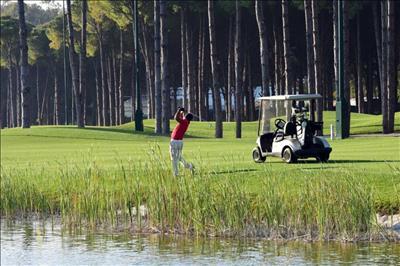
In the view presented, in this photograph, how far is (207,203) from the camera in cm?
2041

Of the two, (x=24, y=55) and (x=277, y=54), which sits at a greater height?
(x=277, y=54)

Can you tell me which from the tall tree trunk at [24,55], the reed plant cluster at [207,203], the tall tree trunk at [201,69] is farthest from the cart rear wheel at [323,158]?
the tall tree trunk at [201,69]

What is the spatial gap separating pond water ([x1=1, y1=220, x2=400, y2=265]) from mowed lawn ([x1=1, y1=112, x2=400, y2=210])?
2.33m

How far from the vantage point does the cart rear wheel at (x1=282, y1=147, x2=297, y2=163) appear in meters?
27.5

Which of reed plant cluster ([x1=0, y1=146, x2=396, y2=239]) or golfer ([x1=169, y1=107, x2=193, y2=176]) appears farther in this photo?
golfer ([x1=169, y1=107, x2=193, y2=176])

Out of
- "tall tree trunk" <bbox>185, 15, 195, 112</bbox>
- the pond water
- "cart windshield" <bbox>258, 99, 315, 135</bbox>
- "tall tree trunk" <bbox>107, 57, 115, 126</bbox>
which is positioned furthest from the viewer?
"tall tree trunk" <bbox>107, 57, 115, 126</bbox>

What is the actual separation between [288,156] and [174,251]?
8955 mm

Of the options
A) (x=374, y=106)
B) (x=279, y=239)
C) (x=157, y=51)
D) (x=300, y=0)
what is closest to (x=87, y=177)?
(x=279, y=239)

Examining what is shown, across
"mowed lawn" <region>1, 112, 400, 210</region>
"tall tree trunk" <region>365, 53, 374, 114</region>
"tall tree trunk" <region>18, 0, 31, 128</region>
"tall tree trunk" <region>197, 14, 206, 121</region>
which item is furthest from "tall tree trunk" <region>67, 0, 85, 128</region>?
"tall tree trunk" <region>365, 53, 374, 114</region>

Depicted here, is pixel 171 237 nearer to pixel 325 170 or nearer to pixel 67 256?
pixel 67 256

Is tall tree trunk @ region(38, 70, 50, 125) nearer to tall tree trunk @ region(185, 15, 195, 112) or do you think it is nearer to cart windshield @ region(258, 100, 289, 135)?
tall tree trunk @ region(185, 15, 195, 112)

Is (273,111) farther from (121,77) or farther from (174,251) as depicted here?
(121,77)

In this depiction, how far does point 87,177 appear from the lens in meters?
23.3

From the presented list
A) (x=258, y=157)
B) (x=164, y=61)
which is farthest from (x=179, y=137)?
(x=164, y=61)
